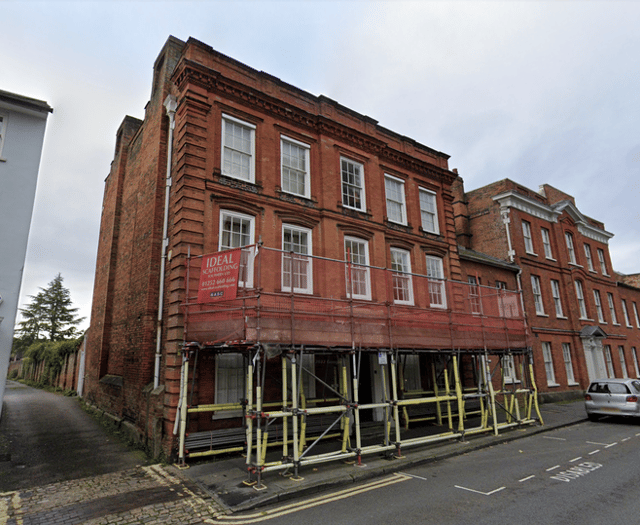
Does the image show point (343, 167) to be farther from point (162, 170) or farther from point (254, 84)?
point (162, 170)

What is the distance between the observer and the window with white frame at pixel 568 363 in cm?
2250

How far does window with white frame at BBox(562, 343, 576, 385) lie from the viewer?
73.8ft

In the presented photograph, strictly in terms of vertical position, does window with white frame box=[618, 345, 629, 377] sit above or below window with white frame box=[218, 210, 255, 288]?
below

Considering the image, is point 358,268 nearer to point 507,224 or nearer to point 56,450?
point 56,450

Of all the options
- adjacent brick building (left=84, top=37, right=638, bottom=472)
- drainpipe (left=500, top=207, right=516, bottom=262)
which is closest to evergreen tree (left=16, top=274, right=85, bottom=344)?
adjacent brick building (left=84, top=37, right=638, bottom=472)

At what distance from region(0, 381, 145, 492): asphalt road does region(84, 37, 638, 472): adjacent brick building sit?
2.84 ft

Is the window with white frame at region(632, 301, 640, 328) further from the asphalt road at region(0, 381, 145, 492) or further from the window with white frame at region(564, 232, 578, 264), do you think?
the asphalt road at region(0, 381, 145, 492)

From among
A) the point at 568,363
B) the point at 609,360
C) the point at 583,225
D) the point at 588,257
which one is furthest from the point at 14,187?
the point at 609,360

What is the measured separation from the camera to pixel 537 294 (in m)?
22.8

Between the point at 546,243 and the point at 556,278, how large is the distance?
2312mm

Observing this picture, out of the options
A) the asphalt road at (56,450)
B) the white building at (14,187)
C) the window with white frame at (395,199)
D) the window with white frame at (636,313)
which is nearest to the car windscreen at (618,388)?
the window with white frame at (395,199)

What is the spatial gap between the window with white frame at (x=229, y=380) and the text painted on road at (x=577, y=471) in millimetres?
7343

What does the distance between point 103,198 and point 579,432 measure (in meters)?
24.0

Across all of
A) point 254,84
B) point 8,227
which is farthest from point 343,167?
point 8,227
